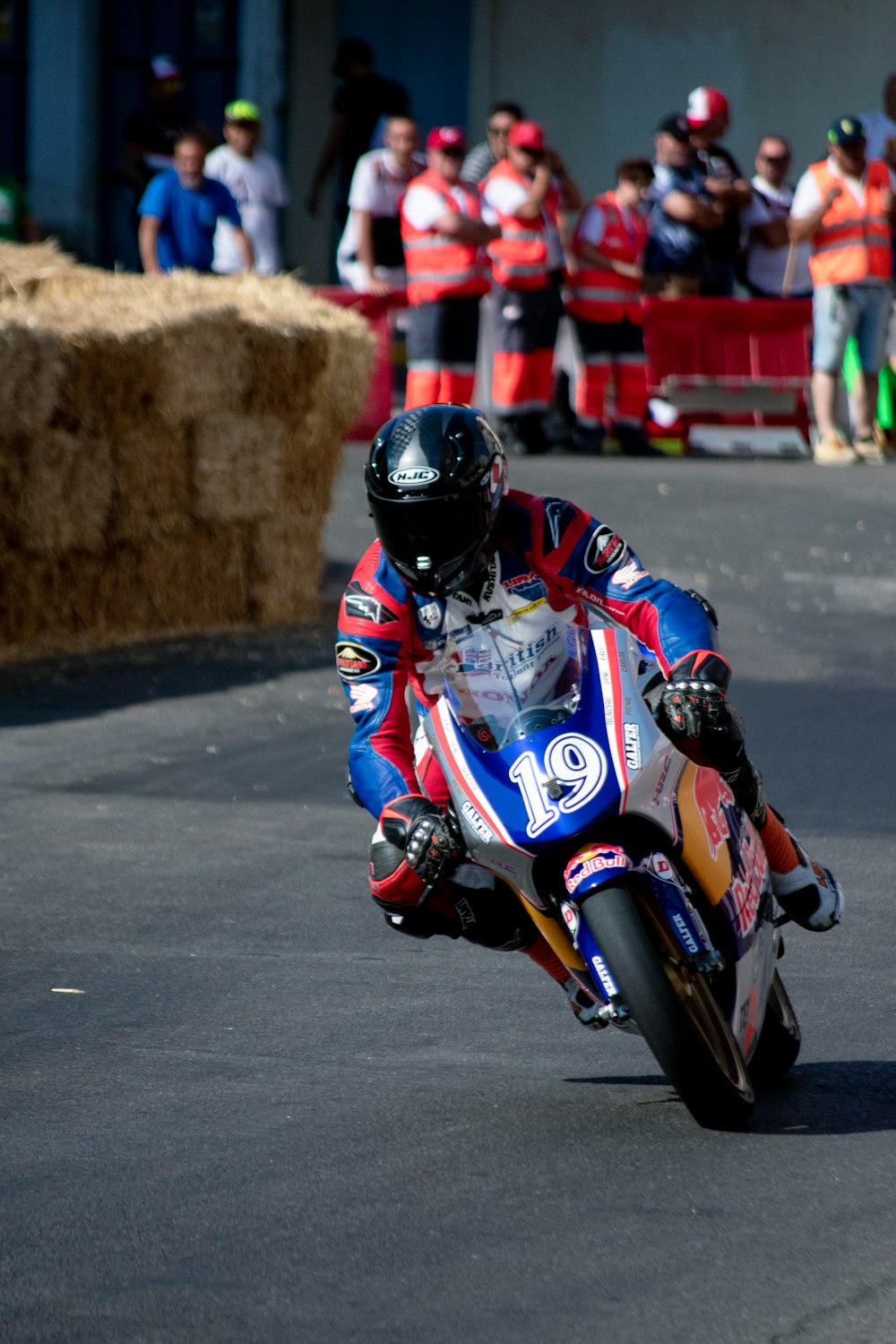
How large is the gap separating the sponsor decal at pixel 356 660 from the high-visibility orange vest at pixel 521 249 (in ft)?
38.5

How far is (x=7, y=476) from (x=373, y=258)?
24.2ft

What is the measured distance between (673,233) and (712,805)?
13501 millimetres

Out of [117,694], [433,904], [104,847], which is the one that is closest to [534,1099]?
[433,904]

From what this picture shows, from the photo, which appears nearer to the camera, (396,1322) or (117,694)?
(396,1322)

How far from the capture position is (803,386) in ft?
59.5

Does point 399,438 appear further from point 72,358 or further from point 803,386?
point 803,386

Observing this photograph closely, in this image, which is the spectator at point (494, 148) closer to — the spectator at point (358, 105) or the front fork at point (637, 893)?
the spectator at point (358, 105)

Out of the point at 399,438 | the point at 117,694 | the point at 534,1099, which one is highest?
the point at 399,438

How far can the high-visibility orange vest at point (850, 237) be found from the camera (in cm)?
1670

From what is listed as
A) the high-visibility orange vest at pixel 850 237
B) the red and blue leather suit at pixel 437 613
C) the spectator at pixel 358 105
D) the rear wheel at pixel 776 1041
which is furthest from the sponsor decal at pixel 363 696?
the spectator at pixel 358 105

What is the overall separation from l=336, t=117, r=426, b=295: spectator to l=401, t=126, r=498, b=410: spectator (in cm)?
112

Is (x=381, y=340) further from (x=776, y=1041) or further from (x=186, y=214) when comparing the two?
(x=776, y=1041)

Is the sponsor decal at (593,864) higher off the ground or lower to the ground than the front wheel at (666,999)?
higher

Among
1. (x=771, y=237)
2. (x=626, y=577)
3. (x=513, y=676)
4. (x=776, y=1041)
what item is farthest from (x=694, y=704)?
(x=771, y=237)
